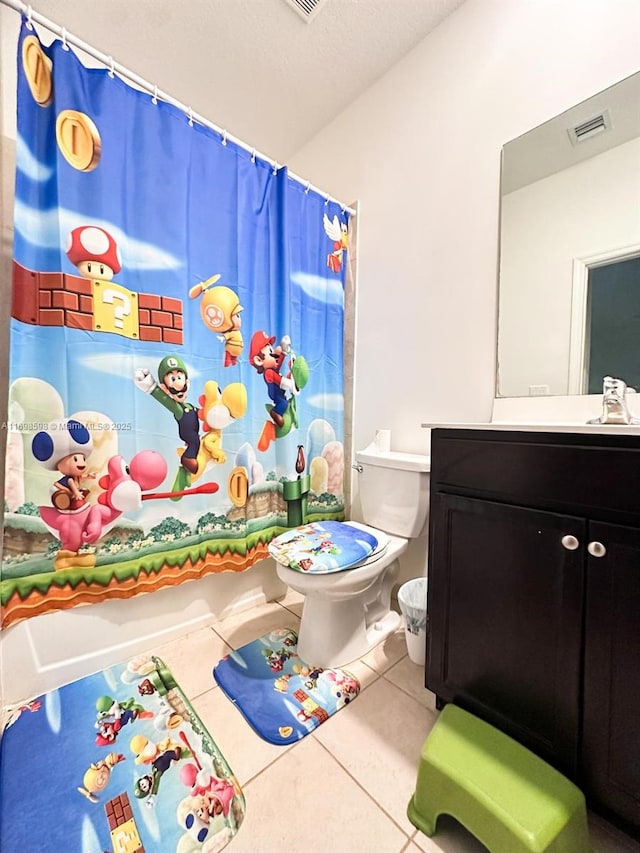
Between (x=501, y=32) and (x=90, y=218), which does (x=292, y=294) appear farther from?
(x=501, y=32)

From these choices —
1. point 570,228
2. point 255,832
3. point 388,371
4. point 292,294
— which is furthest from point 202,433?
point 570,228

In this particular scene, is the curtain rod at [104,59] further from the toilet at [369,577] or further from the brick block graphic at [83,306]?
the toilet at [369,577]

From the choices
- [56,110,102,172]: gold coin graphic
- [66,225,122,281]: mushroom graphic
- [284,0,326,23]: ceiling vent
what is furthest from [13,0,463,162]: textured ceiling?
[66,225,122,281]: mushroom graphic

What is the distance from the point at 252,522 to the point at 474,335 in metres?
1.17

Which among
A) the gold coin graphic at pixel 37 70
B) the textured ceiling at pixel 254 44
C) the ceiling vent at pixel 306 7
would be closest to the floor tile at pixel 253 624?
the gold coin graphic at pixel 37 70

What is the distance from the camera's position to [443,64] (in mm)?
1408

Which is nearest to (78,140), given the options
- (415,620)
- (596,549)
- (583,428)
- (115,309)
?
(115,309)

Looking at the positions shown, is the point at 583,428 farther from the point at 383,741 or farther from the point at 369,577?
the point at 383,741

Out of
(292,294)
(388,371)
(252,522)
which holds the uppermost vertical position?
(292,294)

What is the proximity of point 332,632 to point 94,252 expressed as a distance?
149 cm

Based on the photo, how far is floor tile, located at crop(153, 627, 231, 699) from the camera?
1.17 m

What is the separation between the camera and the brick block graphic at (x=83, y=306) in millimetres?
1018

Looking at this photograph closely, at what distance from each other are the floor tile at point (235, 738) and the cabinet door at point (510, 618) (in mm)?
496

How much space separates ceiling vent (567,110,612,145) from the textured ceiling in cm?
77
